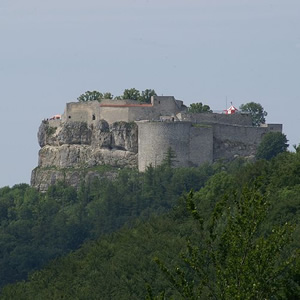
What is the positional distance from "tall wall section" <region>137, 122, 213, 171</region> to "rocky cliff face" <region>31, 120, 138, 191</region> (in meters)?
0.72

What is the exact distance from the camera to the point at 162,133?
102 m

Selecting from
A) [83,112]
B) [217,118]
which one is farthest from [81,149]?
[217,118]

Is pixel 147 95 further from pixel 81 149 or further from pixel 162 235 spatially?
pixel 162 235

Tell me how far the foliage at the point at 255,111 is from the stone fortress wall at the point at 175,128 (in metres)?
3.38

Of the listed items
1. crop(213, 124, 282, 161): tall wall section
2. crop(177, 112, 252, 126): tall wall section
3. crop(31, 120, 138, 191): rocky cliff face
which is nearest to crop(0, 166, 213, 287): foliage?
crop(31, 120, 138, 191): rocky cliff face

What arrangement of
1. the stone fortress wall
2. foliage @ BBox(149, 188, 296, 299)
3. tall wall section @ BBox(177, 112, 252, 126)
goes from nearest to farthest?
foliage @ BBox(149, 188, 296, 299) < the stone fortress wall < tall wall section @ BBox(177, 112, 252, 126)

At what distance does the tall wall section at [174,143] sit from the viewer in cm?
10150

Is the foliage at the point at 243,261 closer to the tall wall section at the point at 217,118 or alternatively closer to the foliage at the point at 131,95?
the tall wall section at the point at 217,118

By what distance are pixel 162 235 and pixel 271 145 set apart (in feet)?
86.0

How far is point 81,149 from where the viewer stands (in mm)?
104438

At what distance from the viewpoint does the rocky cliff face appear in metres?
103

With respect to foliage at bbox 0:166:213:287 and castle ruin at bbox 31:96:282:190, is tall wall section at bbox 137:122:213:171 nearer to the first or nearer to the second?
castle ruin at bbox 31:96:282:190

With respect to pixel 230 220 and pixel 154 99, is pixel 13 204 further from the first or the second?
pixel 230 220

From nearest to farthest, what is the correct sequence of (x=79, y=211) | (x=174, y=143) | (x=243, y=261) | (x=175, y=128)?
(x=243, y=261)
(x=174, y=143)
(x=175, y=128)
(x=79, y=211)
